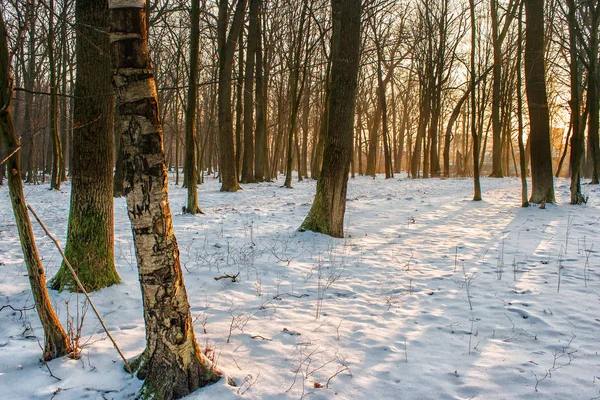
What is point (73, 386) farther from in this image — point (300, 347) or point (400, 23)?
point (400, 23)

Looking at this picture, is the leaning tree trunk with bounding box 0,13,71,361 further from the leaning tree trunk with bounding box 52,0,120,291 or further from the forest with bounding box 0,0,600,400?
the leaning tree trunk with bounding box 52,0,120,291

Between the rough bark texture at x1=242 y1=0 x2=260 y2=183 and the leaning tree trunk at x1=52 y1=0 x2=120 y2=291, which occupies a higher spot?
the rough bark texture at x1=242 y1=0 x2=260 y2=183

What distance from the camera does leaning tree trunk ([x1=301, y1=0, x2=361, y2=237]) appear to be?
696 cm

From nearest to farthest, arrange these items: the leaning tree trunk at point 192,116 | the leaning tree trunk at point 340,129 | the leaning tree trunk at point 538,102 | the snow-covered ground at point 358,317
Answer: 1. the snow-covered ground at point 358,317
2. the leaning tree trunk at point 340,129
3. the leaning tree trunk at point 192,116
4. the leaning tree trunk at point 538,102

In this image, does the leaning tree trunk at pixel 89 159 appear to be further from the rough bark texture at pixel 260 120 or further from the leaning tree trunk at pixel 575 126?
the rough bark texture at pixel 260 120

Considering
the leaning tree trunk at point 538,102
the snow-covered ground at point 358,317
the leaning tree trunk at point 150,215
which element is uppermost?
the leaning tree trunk at point 538,102

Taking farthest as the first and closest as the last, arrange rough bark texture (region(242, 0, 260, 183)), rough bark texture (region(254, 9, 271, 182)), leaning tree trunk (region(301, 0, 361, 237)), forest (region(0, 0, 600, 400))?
rough bark texture (region(254, 9, 271, 182)) → rough bark texture (region(242, 0, 260, 183)) → leaning tree trunk (region(301, 0, 361, 237)) → forest (region(0, 0, 600, 400))

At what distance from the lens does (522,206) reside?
34.7 ft

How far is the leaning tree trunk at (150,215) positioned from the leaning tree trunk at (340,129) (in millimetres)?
4893

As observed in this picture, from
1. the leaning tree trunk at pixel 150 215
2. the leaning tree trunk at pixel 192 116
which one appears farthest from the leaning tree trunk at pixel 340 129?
the leaning tree trunk at pixel 150 215

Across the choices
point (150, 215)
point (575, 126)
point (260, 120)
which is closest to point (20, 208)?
point (150, 215)

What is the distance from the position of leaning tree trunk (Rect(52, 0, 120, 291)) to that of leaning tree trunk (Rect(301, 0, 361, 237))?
4.03 metres

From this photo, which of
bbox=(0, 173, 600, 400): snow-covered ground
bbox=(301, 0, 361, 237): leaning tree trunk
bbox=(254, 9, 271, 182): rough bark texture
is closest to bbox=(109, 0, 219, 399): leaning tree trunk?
bbox=(0, 173, 600, 400): snow-covered ground

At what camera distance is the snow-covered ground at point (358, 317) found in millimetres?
2670
